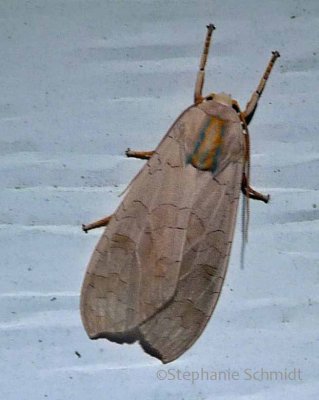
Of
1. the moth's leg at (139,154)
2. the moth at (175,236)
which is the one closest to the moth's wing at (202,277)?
the moth at (175,236)

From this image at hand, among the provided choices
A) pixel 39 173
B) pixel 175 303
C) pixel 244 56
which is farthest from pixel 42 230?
pixel 244 56

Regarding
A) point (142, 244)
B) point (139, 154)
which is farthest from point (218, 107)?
point (142, 244)

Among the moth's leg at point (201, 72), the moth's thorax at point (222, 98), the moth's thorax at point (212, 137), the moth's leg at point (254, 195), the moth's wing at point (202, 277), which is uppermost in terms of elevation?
the moth's leg at point (201, 72)

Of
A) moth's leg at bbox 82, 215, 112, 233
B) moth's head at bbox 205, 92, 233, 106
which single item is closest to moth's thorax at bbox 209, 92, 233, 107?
moth's head at bbox 205, 92, 233, 106

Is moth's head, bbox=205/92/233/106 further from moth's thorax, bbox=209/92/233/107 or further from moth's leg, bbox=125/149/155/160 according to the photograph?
moth's leg, bbox=125/149/155/160

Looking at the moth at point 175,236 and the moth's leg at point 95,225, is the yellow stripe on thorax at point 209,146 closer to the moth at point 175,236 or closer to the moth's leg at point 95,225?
the moth at point 175,236

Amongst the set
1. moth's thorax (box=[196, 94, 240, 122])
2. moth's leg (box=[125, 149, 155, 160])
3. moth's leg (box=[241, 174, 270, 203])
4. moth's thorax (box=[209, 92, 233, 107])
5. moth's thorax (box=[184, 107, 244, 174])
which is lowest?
moth's leg (box=[241, 174, 270, 203])

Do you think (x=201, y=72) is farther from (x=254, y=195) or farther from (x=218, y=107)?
(x=254, y=195)
